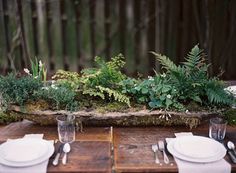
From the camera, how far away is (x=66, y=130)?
1318 millimetres

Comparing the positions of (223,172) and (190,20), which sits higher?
(190,20)

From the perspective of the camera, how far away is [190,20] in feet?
11.4

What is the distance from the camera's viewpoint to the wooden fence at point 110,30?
342 cm

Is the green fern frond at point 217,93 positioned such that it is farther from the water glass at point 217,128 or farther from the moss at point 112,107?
the moss at point 112,107

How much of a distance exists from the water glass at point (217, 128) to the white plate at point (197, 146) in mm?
62

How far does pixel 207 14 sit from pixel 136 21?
0.76 meters

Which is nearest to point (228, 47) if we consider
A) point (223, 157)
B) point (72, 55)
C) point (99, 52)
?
point (99, 52)

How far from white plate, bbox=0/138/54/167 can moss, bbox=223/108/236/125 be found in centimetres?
82

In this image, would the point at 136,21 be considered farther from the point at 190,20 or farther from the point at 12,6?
the point at 12,6

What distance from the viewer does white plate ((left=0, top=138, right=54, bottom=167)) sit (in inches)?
44.8

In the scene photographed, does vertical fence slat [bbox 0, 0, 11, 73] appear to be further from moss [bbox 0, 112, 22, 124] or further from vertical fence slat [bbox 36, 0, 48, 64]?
moss [bbox 0, 112, 22, 124]

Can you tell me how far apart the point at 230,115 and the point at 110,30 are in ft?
7.17

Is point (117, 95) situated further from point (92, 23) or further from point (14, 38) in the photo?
point (14, 38)

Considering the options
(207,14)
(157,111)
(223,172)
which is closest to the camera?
(223,172)
